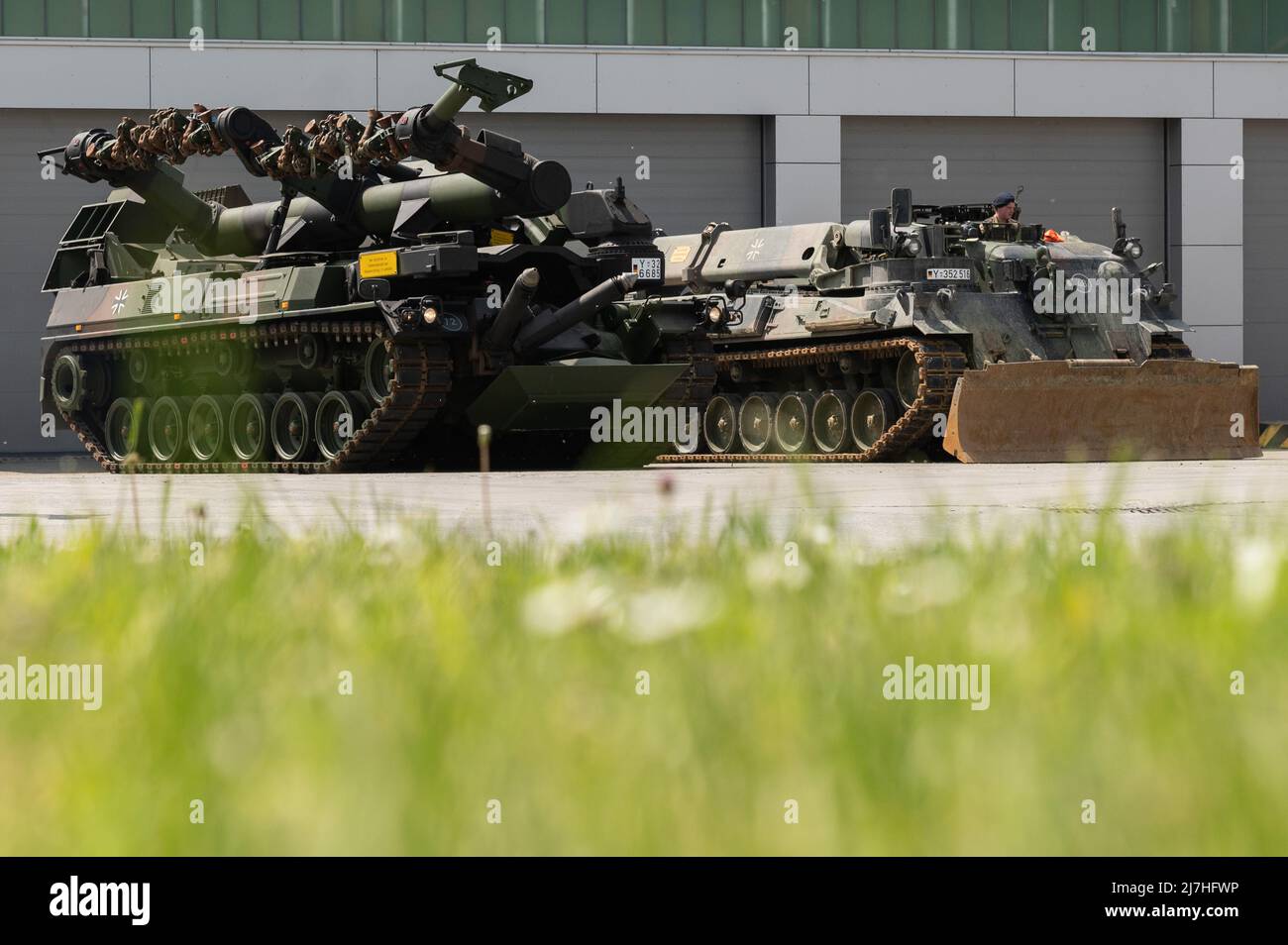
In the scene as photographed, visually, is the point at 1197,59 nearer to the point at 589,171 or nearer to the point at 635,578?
the point at 589,171

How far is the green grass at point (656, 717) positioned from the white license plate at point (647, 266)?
13.0 meters

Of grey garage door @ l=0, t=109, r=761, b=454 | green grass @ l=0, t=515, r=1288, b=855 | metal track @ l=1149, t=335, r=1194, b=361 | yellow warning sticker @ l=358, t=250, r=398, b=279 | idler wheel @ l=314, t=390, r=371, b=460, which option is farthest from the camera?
grey garage door @ l=0, t=109, r=761, b=454

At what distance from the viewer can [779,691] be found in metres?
2.63

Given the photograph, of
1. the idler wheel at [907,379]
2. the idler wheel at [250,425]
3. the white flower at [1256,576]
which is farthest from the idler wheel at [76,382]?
the white flower at [1256,576]

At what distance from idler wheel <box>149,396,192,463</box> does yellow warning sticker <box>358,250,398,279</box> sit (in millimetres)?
2966

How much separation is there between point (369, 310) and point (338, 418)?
928 mm

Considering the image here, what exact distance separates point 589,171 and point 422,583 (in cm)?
2487

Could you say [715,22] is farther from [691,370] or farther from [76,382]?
[691,370]

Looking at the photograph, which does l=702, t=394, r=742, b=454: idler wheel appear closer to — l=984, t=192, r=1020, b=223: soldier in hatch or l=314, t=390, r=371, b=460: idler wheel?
l=984, t=192, r=1020, b=223: soldier in hatch

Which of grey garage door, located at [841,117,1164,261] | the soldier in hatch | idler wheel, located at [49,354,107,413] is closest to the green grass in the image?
idler wheel, located at [49,354,107,413]

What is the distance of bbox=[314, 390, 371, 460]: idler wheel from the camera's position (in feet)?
53.3

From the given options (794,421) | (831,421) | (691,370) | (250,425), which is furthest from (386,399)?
(794,421)

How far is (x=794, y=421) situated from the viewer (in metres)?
20.9

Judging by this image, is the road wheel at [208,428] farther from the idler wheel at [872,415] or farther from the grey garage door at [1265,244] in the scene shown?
the grey garage door at [1265,244]
